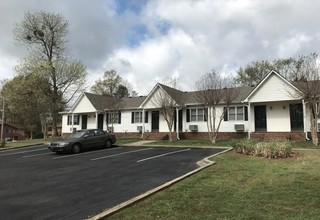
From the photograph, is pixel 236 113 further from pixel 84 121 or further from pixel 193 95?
pixel 84 121

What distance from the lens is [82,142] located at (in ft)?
65.6

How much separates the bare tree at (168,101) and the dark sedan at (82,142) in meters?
5.67

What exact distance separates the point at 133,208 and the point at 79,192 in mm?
2403

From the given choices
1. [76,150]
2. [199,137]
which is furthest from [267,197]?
[199,137]

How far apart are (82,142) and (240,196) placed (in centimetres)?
1473

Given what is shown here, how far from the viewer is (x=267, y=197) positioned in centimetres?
688

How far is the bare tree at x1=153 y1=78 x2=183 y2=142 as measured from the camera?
26.1 metres

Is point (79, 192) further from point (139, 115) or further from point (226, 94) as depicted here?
point (139, 115)

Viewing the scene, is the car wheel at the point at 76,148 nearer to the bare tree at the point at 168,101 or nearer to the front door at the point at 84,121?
the bare tree at the point at 168,101

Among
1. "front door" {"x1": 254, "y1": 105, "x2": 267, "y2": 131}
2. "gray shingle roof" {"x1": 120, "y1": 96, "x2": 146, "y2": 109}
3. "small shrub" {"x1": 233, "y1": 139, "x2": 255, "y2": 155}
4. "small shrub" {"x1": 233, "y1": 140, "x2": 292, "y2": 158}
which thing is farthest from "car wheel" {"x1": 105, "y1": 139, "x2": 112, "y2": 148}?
"front door" {"x1": 254, "y1": 105, "x2": 267, "y2": 131}

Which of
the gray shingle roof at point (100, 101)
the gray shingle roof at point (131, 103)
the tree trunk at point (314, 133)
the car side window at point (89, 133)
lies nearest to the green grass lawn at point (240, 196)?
the tree trunk at point (314, 133)

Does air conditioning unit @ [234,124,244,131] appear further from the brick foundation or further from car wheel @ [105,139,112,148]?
car wheel @ [105,139,112,148]

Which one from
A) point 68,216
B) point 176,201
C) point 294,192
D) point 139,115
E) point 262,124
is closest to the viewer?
point 68,216

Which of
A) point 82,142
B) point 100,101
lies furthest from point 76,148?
point 100,101
